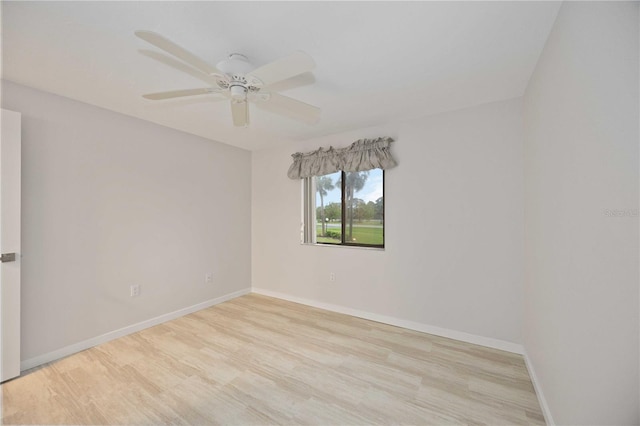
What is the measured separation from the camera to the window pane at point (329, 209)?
3.72 meters

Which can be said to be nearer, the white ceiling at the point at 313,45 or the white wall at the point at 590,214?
the white wall at the point at 590,214

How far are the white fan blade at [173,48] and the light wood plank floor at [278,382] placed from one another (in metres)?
2.17

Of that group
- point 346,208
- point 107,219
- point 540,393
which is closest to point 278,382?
point 540,393

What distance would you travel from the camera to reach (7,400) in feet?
5.90

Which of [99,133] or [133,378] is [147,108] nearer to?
[99,133]

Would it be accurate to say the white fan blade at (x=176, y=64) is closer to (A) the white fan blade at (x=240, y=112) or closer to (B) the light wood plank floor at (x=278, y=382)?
(A) the white fan blade at (x=240, y=112)

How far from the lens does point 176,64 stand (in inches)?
54.8

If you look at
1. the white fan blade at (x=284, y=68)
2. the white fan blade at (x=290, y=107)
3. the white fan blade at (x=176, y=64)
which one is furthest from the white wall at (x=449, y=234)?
the white fan blade at (x=176, y=64)

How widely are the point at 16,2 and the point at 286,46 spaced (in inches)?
55.9

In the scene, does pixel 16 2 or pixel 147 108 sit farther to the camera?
pixel 147 108

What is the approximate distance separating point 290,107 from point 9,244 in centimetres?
251

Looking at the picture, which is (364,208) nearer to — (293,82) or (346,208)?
(346,208)

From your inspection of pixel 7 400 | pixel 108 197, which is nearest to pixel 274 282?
pixel 108 197

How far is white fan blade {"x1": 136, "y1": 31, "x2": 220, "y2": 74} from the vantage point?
1.13 metres
